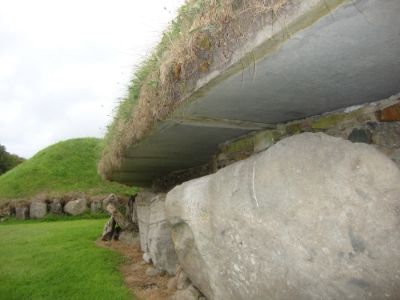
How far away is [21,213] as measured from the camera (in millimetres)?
14180

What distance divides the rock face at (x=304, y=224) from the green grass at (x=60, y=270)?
2181 mm

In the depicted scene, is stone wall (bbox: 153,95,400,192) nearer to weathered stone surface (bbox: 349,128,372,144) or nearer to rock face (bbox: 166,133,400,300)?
weathered stone surface (bbox: 349,128,372,144)

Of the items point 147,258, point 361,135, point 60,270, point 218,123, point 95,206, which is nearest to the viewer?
point 361,135

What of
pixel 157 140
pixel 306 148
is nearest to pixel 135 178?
pixel 157 140

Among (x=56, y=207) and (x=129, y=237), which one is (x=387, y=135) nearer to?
(x=129, y=237)

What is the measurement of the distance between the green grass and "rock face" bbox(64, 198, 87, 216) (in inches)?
227

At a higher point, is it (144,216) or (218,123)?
(218,123)

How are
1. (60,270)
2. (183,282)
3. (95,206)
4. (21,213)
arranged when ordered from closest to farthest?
1. (183,282)
2. (60,270)
3. (21,213)
4. (95,206)

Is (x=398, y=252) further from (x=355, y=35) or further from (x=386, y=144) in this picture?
(x=355, y=35)

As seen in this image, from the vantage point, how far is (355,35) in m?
1.72

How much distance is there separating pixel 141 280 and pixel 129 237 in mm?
2846

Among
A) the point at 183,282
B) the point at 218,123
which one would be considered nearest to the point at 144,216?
the point at 183,282

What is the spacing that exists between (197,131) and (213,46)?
61.8 inches

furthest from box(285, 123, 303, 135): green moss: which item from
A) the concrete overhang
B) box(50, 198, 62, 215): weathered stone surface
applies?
box(50, 198, 62, 215): weathered stone surface
